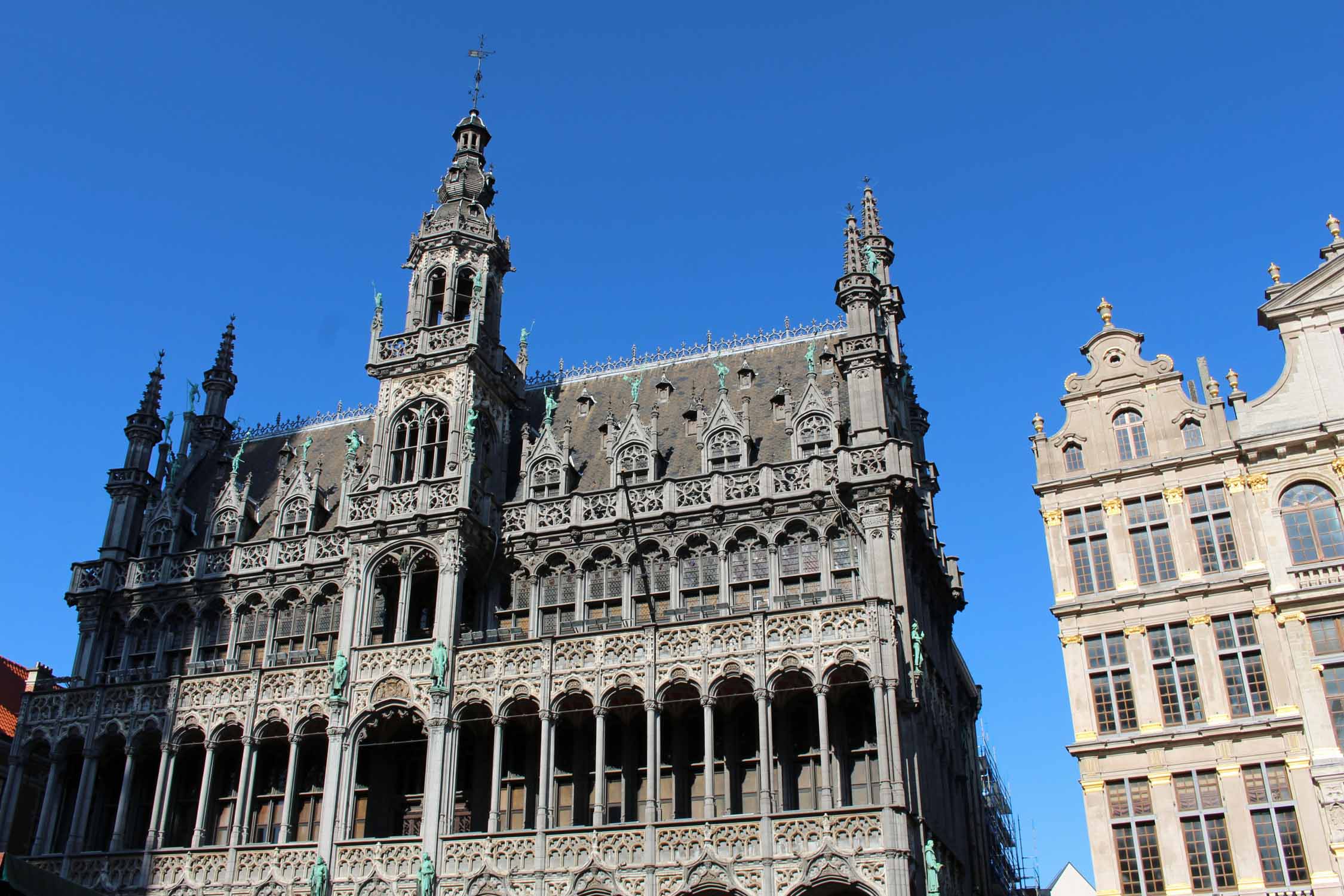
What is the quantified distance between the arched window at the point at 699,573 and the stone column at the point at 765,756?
178 inches

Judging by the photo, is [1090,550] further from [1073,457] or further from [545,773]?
[545,773]

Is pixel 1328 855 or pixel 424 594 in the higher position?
pixel 424 594

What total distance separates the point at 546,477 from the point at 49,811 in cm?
1900

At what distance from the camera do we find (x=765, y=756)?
33000 mm

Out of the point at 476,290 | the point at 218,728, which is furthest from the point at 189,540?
the point at 476,290

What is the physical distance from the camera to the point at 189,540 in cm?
4688

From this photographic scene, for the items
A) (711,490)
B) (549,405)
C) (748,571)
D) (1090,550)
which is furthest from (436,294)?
(1090,550)

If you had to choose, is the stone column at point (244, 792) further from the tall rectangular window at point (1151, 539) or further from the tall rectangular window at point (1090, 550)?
the tall rectangular window at point (1151, 539)

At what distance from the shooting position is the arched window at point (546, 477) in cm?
4175

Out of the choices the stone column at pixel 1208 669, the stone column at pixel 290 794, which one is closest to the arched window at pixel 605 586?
the stone column at pixel 290 794

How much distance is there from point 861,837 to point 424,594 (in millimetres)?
16420

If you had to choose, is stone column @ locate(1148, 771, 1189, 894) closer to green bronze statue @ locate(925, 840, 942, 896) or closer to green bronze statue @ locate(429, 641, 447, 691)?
green bronze statue @ locate(925, 840, 942, 896)

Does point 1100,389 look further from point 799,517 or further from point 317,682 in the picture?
point 317,682

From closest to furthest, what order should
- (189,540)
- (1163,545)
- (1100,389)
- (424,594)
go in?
(1163,545)
(1100,389)
(424,594)
(189,540)
